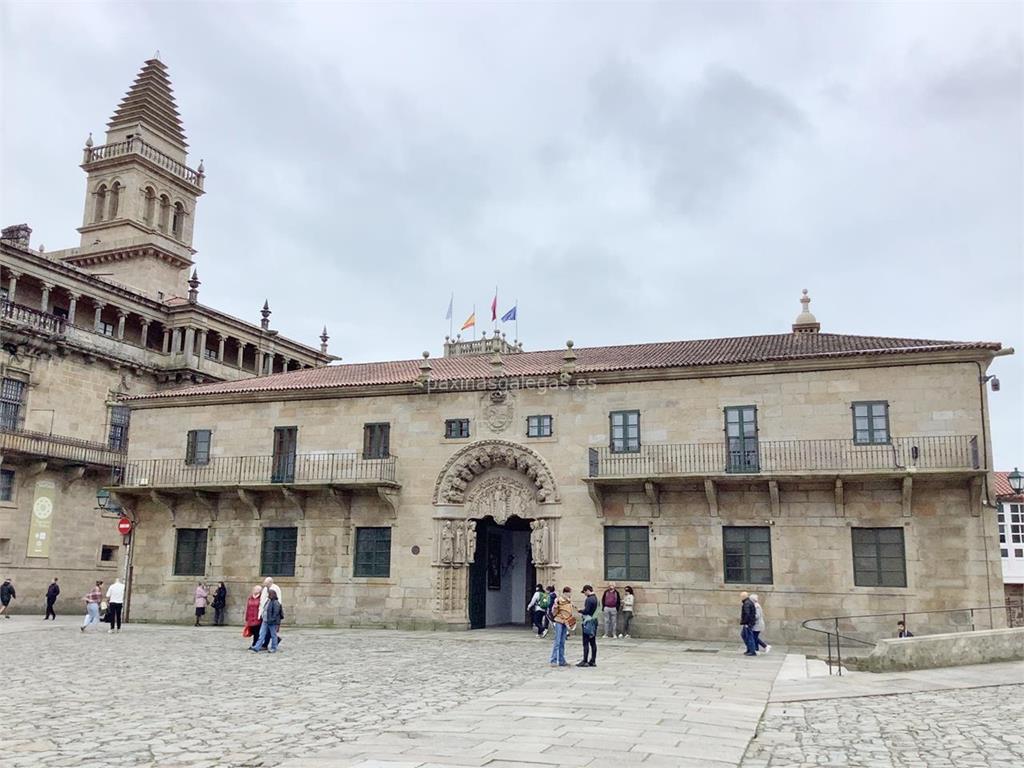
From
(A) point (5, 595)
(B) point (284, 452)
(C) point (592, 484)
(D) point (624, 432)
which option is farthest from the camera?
(A) point (5, 595)

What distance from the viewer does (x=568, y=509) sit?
2592 centimetres

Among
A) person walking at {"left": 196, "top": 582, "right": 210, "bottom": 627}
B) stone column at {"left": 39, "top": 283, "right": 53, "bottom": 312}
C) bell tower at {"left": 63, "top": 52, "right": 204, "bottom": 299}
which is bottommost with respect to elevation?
person walking at {"left": 196, "top": 582, "right": 210, "bottom": 627}

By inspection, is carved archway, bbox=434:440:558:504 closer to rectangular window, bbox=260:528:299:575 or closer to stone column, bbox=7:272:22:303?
rectangular window, bbox=260:528:299:575

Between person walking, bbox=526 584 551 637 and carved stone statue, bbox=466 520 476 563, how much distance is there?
2800mm

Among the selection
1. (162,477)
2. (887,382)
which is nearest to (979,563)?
(887,382)

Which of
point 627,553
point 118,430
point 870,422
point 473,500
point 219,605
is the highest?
point 118,430

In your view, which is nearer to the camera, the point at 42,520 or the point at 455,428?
the point at 455,428

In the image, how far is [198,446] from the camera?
30375 mm

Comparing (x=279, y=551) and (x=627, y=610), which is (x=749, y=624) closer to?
(x=627, y=610)

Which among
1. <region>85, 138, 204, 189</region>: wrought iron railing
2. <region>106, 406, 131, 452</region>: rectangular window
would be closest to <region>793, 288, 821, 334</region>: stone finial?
<region>106, 406, 131, 452</region>: rectangular window

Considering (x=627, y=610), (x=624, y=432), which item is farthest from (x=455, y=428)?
(x=627, y=610)

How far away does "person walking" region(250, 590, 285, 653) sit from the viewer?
64.5ft

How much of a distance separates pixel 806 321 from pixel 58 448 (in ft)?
95.1

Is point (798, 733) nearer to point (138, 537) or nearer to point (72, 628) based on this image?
point (72, 628)
